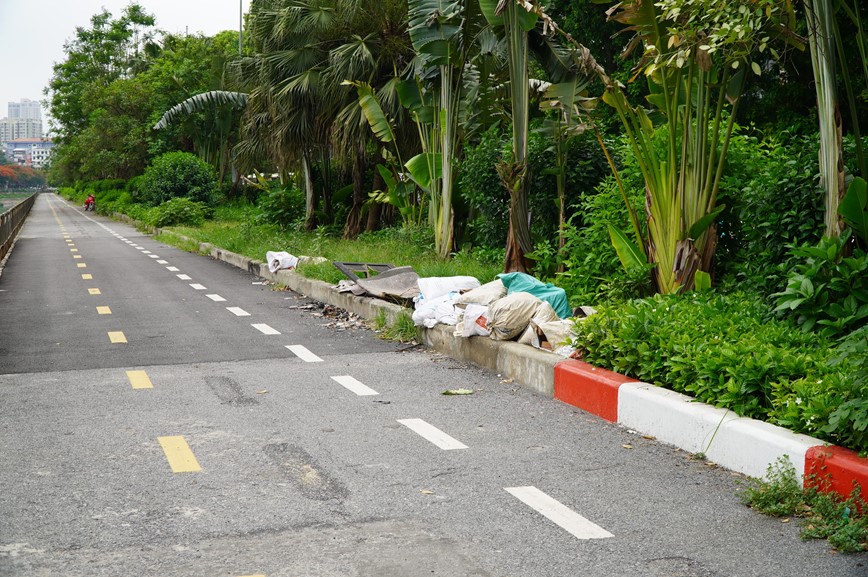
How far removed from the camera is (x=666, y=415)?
6.11 metres

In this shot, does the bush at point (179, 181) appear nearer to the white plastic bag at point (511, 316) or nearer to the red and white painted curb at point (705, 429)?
the white plastic bag at point (511, 316)

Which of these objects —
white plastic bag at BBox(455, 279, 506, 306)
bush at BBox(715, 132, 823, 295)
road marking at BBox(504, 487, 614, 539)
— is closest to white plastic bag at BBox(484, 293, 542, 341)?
white plastic bag at BBox(455, 279, 506, 306)

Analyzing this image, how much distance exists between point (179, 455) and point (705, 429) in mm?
3032

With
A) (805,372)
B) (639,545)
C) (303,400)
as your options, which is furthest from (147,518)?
(805,372)

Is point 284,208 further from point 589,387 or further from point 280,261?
point 589,387

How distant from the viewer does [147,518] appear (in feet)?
15.2

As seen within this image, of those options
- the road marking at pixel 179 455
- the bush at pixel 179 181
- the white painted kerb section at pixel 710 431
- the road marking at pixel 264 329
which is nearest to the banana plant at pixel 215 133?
the bush at pixel 179 181

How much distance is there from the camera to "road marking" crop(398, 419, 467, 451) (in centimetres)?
603

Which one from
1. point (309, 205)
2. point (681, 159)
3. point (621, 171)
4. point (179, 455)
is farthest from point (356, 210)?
point (179, 455)

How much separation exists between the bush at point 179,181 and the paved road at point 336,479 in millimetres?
32688

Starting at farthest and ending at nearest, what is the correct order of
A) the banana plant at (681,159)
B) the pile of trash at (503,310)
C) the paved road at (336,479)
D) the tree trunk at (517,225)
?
1. the tree trunk at (517,225)
2. the banana plant at (681,159)
3. the pile of trash at (503,310)
4. the paved road at (336,479)

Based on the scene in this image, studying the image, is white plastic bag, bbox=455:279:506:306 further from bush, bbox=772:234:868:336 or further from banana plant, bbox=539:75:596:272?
bush, bbox=772:234:868:336

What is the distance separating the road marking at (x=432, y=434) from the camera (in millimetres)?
6031

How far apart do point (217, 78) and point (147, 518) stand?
1915 inches
